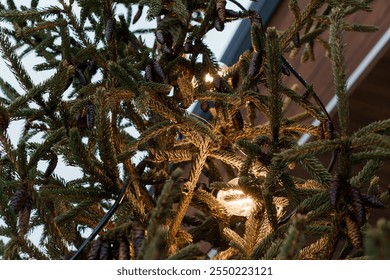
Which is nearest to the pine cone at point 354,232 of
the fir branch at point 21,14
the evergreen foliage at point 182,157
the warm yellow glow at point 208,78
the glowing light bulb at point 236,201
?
the evergreen foliage at point 182,157

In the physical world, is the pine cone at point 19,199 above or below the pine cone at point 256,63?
below

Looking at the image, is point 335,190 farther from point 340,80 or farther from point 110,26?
point 110,26

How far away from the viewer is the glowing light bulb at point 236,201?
5.21 feet

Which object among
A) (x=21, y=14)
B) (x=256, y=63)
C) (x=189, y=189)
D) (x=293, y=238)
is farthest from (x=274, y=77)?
(x=21, y=14)

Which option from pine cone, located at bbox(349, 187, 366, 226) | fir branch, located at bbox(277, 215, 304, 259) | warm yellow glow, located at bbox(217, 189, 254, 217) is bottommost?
fir branch, located at bbox(277, 215, 304, 259)

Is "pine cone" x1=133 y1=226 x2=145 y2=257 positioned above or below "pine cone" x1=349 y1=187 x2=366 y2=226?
below

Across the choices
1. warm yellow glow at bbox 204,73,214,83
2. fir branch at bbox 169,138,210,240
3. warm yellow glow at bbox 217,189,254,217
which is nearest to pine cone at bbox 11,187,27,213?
fir branch at bbox 169,138,210,240

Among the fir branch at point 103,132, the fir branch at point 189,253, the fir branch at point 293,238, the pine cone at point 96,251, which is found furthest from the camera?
the fir branch at point 103,132

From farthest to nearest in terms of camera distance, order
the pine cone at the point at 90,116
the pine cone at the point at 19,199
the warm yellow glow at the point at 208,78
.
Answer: the warm yellow glow at the point at 208,78 < the pine cone at the point at 90,116 < the pine cone at the point at 19,199

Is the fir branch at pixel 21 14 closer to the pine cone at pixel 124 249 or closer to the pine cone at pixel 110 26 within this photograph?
the pine cone at pixel 110 26

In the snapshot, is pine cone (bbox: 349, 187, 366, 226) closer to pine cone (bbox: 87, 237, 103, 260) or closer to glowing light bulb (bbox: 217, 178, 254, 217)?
pine cone (bbox: 87, 237, 103, 260)

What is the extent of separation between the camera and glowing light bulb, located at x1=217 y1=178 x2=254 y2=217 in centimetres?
159
